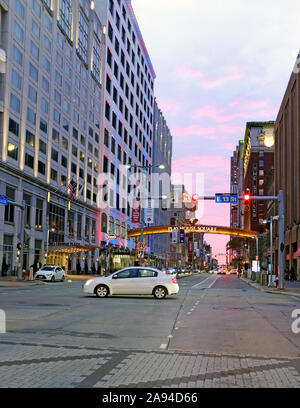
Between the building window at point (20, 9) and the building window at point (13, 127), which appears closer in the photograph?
the building window at point (13, 127)

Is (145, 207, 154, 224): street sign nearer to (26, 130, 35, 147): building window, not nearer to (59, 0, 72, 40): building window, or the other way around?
(26, 130, 35, 147): building window

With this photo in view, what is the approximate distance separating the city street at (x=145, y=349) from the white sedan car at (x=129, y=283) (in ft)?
19.8

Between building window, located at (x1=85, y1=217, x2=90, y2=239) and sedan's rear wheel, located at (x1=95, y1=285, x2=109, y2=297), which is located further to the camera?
building window, located at (x1=85, y1=217, x2=90, y2=239)

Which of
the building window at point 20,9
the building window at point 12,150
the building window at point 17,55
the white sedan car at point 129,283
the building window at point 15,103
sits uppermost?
the building window at point 20,9

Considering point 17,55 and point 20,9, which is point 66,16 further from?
point 17,55

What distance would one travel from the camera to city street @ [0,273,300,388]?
7.21m

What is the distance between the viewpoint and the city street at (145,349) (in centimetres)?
721

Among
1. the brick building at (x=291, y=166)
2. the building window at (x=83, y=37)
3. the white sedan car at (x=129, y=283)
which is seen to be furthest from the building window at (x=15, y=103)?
the brick building at (x=291, y=166)

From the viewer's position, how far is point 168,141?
160000mm

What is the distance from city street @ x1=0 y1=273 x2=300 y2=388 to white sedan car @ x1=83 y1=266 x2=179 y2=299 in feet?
19.8

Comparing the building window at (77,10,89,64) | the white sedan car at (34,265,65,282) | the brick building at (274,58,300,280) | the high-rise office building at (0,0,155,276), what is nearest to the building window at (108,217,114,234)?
the high-rise office building at (0,0,155,276)

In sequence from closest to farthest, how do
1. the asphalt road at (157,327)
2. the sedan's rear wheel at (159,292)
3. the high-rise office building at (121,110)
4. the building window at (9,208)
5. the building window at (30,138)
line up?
the asphalt road at (157,327), the sedan's rear wheel at (159,292), the building window at (9,208), the building window at (30,138), the high-rise office building at (121,110)

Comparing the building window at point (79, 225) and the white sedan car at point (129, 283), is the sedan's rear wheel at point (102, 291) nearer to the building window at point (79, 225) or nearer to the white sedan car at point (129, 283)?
the white sedan car at point (129, 283)
